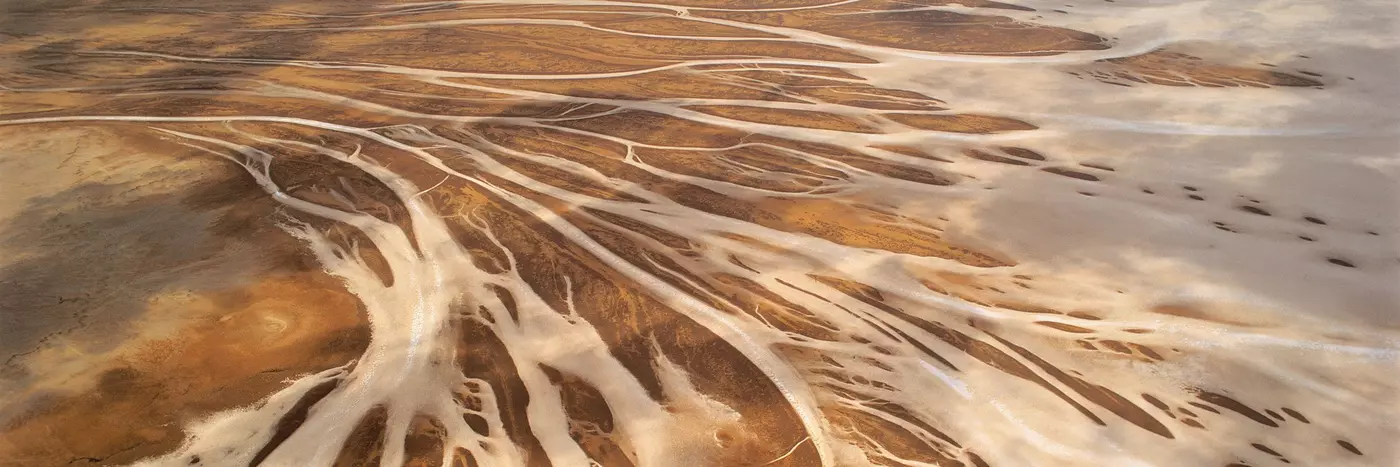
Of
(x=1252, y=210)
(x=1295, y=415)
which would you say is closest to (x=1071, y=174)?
(x=1252, y=210)

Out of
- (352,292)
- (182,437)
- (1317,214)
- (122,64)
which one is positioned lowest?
(182,437)

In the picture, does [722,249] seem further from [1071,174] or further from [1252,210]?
[1252,210]

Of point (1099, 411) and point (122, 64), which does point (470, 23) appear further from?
point (1099, 411)

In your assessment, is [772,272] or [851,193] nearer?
[772,272]

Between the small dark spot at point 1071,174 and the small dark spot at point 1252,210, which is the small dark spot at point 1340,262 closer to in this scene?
the small dark spot at point 1252,210

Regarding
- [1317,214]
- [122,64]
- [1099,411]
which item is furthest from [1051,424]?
[122,64]

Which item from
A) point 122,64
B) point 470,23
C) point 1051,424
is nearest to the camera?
point 1051,424

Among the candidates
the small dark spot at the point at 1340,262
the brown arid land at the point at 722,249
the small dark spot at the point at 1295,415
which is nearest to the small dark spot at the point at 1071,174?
the brown arid land at the point at 722,249

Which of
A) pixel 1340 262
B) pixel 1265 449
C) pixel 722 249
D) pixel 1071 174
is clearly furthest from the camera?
pixel 1071 174
